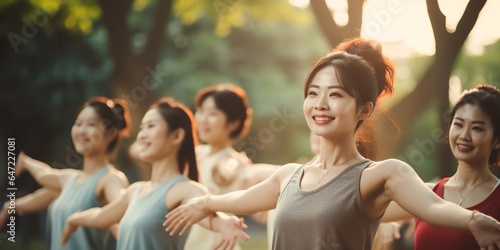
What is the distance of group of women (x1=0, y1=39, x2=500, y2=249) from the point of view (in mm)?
3529

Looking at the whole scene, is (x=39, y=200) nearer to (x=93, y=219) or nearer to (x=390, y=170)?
(x=93, y=219)

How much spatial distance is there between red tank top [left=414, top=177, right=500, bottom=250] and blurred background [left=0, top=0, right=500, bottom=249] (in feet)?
1.64

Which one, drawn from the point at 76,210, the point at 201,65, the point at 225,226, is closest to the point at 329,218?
the point at 225,226

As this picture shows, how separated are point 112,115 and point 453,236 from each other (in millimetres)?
2988

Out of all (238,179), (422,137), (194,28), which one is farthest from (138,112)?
(422,137)

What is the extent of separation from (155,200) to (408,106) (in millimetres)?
2955

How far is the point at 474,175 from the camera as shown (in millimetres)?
4453

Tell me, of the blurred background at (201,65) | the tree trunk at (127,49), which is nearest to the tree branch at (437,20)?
the blurred background at (201,65)

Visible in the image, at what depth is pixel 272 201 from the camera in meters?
3.99

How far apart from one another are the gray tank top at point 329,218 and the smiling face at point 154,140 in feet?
5.22

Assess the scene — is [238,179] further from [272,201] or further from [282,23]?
[282,23]

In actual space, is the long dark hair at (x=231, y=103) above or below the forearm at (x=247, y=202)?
above

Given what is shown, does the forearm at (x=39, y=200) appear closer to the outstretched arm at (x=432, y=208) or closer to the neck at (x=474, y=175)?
the neck at (x=474, y=175)

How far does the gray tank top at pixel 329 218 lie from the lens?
11.6ft
